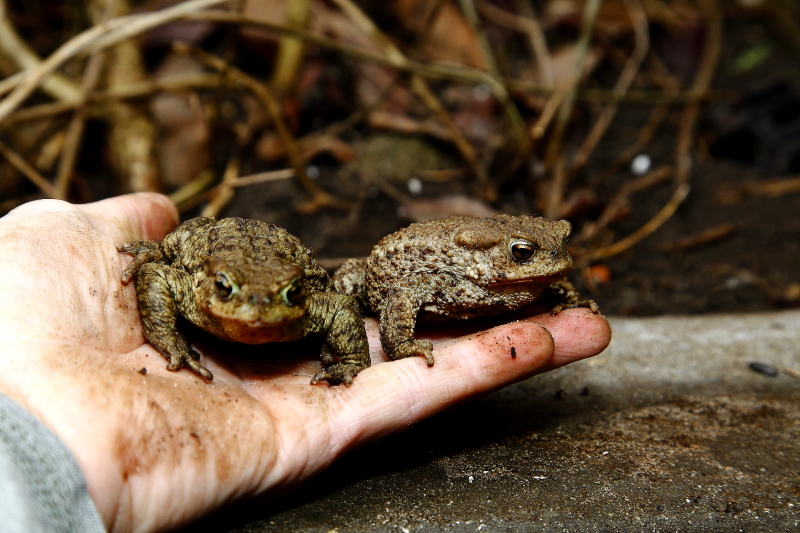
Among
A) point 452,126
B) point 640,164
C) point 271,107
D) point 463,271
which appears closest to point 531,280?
point 463,271

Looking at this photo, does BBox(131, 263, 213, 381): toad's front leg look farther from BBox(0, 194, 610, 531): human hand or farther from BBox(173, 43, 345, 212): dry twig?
BBox(173, 43, 345, 212): dry twig

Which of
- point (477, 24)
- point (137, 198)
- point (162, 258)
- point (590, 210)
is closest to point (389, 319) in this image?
point (162, 258)

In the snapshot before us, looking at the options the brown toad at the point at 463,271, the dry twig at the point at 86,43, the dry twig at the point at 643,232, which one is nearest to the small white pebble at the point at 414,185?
the dry twig at the point at 643,232

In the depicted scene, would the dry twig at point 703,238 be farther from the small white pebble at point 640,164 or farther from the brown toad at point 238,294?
the brown toad at point 238,294

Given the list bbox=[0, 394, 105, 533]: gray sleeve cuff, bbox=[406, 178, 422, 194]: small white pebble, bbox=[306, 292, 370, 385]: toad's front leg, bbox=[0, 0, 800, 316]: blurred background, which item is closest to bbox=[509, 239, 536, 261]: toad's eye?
bbox=[306, 292, 370, 385]: toad's front leg

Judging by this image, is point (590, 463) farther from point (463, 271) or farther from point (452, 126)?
point (452, 126)

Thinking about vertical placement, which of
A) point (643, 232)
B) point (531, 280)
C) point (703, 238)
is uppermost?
point (643, 232)

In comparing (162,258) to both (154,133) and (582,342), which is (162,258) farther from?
(154,133)
